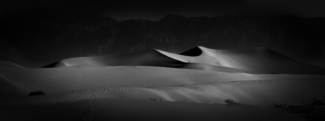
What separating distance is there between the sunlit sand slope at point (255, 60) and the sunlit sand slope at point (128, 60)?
8.71 meters

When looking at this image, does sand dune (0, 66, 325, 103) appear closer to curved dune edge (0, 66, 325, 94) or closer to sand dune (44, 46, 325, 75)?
curved dune edge (0, 66, 325, 94)

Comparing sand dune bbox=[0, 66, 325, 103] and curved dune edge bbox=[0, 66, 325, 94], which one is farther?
curved dune edge bbox=[0, 66, 325, 94]

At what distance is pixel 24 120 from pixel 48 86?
20865 millimetres

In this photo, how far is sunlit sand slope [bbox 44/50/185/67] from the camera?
7262 centimetres

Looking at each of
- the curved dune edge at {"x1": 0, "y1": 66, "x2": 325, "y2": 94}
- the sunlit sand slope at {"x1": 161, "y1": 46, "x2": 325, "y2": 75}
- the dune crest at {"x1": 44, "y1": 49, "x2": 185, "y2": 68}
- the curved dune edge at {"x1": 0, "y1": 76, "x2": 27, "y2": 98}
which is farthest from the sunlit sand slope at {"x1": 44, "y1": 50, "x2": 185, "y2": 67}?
the curved dune edge at {"x1": 0, "y1": 76, "x2": 27, "y2": 98}

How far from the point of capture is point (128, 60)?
81.6 metres

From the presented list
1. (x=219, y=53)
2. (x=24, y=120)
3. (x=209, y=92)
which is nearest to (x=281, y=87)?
(x=209, y=92)

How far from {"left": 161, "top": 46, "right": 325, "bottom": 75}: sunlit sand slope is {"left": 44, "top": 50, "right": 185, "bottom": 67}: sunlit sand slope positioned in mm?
8713

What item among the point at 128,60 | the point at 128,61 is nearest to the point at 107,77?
the point at 128,61

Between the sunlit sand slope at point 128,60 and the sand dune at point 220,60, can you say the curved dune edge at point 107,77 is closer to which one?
the sunlit sand slope at point 128,60

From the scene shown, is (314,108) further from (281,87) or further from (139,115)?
(281,87)

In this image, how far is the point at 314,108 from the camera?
11.7 m

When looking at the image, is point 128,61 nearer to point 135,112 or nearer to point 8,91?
point 8,91

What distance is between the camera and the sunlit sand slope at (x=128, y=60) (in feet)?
238
